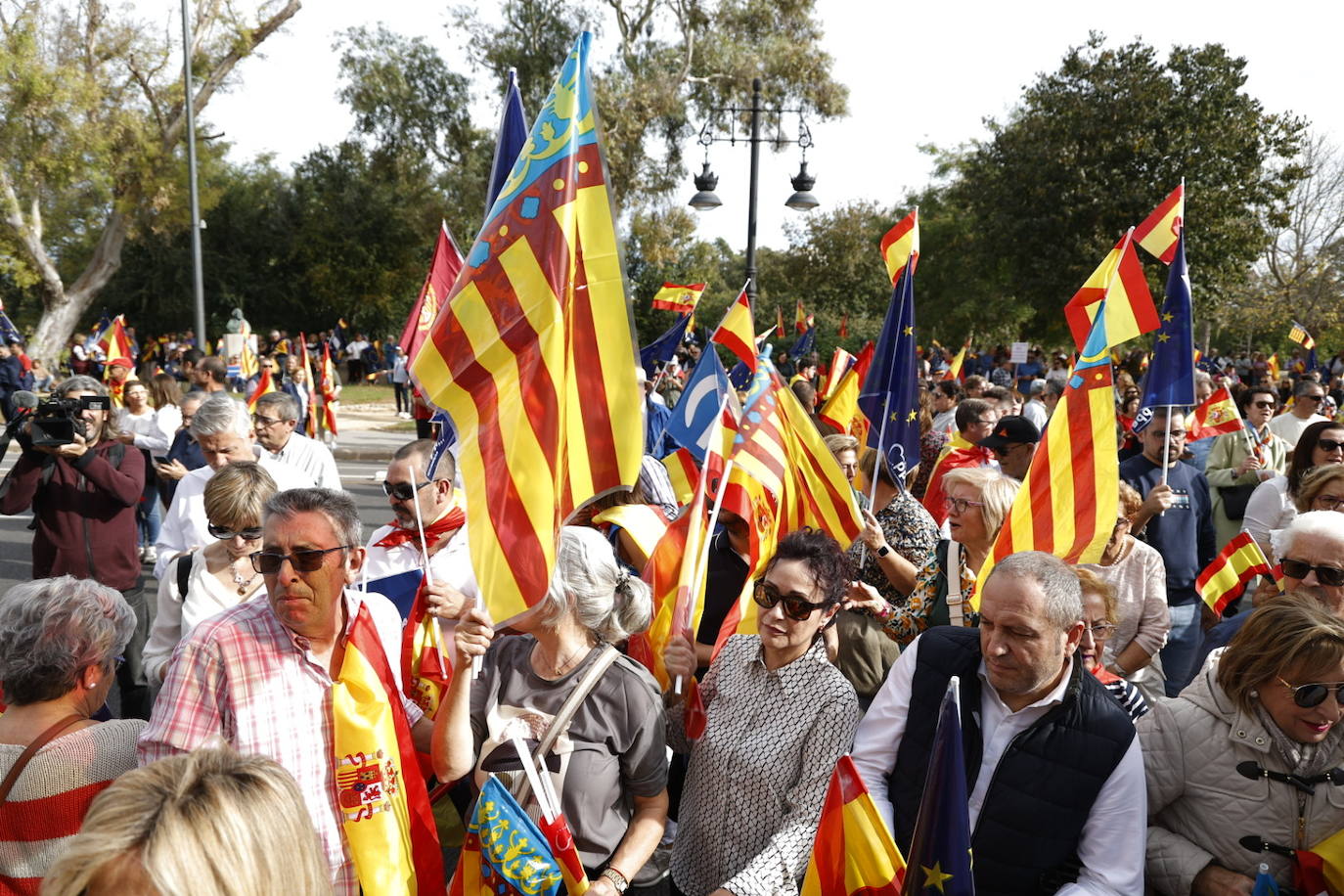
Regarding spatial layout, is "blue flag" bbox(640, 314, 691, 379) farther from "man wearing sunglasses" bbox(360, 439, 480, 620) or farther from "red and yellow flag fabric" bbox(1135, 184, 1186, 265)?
"man wearing sunglasses" bbox(360, 439, 480, 620)

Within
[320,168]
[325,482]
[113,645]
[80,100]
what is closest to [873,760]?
[113,645]

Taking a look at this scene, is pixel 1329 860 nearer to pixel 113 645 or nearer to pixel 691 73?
pixel 113 645

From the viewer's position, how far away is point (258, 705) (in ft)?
7.54

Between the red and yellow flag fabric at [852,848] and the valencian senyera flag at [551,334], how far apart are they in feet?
3.06

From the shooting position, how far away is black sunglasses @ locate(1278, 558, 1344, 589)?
307cm

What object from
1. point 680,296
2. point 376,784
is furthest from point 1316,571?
point 680,296

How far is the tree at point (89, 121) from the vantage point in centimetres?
2573

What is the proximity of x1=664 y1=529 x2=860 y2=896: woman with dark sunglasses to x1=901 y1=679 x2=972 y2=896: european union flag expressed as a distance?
21.3 inches

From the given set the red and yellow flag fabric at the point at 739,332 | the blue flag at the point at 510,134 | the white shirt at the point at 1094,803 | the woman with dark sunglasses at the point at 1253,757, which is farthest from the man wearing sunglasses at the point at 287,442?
the woman with dark sunglasses at the point at 1253,757

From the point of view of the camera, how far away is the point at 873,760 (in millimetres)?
2578

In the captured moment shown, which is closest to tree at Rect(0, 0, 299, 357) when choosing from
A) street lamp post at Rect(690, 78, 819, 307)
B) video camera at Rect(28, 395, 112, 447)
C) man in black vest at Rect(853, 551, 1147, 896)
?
street lamp post at Rect(690, 78, 819, 307)

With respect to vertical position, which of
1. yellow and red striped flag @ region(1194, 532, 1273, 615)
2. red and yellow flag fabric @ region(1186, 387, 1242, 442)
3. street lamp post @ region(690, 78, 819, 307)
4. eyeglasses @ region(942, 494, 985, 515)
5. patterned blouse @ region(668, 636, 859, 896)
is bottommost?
patterned blouse @ region(668, 636, 859, 896)

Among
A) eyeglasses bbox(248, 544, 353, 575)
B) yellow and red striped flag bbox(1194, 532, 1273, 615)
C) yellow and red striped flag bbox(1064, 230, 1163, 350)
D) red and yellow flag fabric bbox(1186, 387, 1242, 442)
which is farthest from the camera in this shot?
red and yellow flag fabric bbox(1186, 387, 1242, 442)

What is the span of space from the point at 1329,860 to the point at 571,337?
7.16ft
